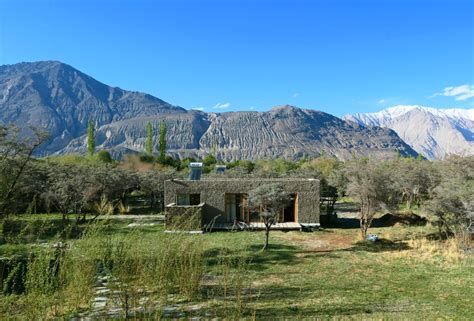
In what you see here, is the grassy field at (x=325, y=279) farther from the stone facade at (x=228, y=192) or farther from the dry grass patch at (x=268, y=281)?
the stone facade at (x=228, y=192)

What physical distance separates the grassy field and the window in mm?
4429

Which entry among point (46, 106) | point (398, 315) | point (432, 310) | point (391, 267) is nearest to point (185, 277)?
point (398, 315)

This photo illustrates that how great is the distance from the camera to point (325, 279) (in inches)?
374

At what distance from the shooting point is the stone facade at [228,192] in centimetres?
1886

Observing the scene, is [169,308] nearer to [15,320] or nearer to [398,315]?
[15,320]

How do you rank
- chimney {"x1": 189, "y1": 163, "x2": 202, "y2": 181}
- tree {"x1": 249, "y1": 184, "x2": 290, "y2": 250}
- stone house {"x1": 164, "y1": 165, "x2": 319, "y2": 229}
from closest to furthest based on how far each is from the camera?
1. tree {"x1": 249, "y1": 184, "x2": 290, "y2": 250}
2. stone house {"x1": 164, "y1": 165, "x2": 319, "y2": 229}
3. chimney {"x1": 189, "y1": 163, "x2": 202, "y2": 181}

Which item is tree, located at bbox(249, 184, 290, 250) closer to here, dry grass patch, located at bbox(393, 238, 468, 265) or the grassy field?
the grassy field

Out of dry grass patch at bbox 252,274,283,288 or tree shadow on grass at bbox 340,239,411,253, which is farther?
tree shadow on grass at bbox 340,239,411,253

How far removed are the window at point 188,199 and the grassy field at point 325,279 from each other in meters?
4.43

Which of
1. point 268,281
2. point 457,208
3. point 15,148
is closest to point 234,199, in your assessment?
point 268,281

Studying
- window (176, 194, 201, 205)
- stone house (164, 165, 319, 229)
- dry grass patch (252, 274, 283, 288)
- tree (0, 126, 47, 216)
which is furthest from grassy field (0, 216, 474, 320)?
tree (0, 126, 47, 216)

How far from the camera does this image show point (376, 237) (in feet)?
49.4

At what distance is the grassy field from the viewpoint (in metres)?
5.94

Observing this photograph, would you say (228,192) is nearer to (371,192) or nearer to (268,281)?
(371,192)
